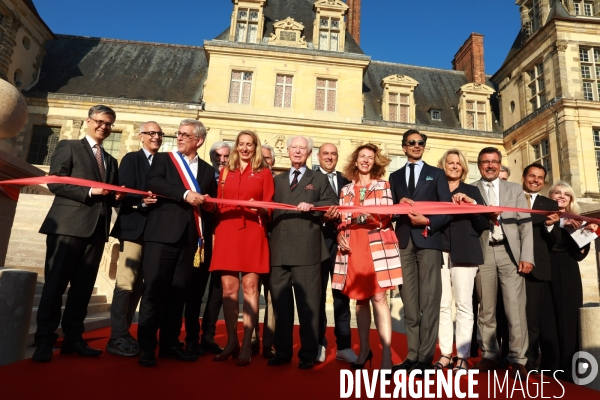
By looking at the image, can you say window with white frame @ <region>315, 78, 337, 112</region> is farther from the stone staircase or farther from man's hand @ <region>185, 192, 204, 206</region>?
man's hand @ <region>185, 192, 204, 206</region>

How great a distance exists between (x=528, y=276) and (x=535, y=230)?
54 cm

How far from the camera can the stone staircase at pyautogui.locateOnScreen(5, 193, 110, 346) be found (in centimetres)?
657

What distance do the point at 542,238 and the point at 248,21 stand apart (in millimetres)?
18234

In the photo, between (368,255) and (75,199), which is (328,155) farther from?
(75,199)

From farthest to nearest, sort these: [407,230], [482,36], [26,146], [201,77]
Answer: [482,36] → [201,77] → [26,146] → [407,230]

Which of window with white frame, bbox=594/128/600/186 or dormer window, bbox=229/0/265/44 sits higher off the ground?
dormer window, bbox=229/0/265/44

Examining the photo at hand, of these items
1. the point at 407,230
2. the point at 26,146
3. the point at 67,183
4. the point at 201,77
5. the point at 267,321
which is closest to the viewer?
the point at 67,183

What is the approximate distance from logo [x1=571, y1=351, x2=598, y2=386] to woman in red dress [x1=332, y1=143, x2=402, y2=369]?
72.1 inches

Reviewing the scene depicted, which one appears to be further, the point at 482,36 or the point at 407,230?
the point at 482,36

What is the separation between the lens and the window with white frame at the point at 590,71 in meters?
16.9

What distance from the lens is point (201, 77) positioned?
20891 mm

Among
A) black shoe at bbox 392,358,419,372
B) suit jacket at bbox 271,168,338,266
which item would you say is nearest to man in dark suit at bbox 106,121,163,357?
suit jacket at bbox 271,168,338,266

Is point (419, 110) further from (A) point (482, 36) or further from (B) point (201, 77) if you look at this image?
(B) point (201, 77)

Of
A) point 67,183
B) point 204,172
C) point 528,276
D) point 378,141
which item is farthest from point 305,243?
point 378,141
